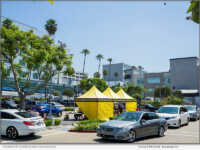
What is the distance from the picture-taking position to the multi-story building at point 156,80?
8386 centimetres

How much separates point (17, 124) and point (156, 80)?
78.4 metres

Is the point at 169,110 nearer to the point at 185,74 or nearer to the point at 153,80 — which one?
the point at 185,74

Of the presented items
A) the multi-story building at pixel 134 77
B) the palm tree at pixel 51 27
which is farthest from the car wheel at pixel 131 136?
the multi-story building at pixel 134 77

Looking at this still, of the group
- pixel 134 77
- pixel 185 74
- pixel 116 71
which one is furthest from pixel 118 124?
pixel 116 71

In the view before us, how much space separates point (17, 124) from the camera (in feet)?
35.9

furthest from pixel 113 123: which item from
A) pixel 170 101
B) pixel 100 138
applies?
pixel 170 101

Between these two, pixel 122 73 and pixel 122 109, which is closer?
pixel 122 109

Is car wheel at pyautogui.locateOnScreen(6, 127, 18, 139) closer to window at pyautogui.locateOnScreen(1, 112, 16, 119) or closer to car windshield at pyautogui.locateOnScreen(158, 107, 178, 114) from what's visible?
window at pyautogui.locateOnScreen(1, 112, 16, 119)

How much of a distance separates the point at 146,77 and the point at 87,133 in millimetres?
76124

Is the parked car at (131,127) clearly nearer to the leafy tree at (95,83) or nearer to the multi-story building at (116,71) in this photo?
the leafy tree at (95,83)

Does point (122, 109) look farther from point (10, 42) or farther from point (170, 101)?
point (170, 101)

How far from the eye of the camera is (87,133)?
44.7 ft

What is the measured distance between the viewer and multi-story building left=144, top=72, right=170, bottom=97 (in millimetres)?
83863

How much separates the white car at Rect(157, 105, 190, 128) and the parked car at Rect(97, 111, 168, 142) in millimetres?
4387
